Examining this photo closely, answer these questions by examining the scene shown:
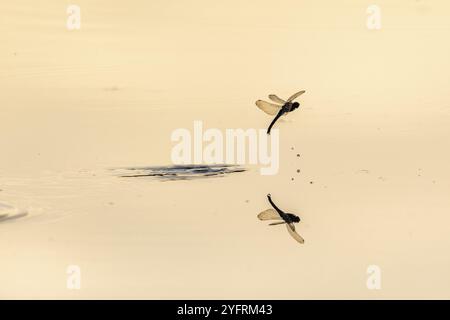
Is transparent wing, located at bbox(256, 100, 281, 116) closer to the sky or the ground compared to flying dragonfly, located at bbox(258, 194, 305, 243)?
closer to the sky

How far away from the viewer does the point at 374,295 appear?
1187mm

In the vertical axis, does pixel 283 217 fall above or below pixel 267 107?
below

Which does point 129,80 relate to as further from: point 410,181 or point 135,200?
point 410,181

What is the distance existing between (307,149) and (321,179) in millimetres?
70

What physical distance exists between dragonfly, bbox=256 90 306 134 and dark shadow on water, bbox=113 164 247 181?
0.41ft

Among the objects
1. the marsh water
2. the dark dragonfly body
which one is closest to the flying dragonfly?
the marsh water

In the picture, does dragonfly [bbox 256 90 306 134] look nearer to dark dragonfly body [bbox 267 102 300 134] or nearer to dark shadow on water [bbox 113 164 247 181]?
A: dark dragonfly body [bbox 267 102 300 134]

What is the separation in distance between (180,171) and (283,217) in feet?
0.78

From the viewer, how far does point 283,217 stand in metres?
1.19

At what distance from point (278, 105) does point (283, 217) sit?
0.23 meters

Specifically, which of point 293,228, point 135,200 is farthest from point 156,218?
point 293,228

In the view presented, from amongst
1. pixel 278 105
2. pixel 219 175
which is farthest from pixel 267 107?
pixel 219 175

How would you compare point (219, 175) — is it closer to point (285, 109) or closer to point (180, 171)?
point (180, 171)

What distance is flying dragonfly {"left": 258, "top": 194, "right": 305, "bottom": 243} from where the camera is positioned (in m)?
1.19
